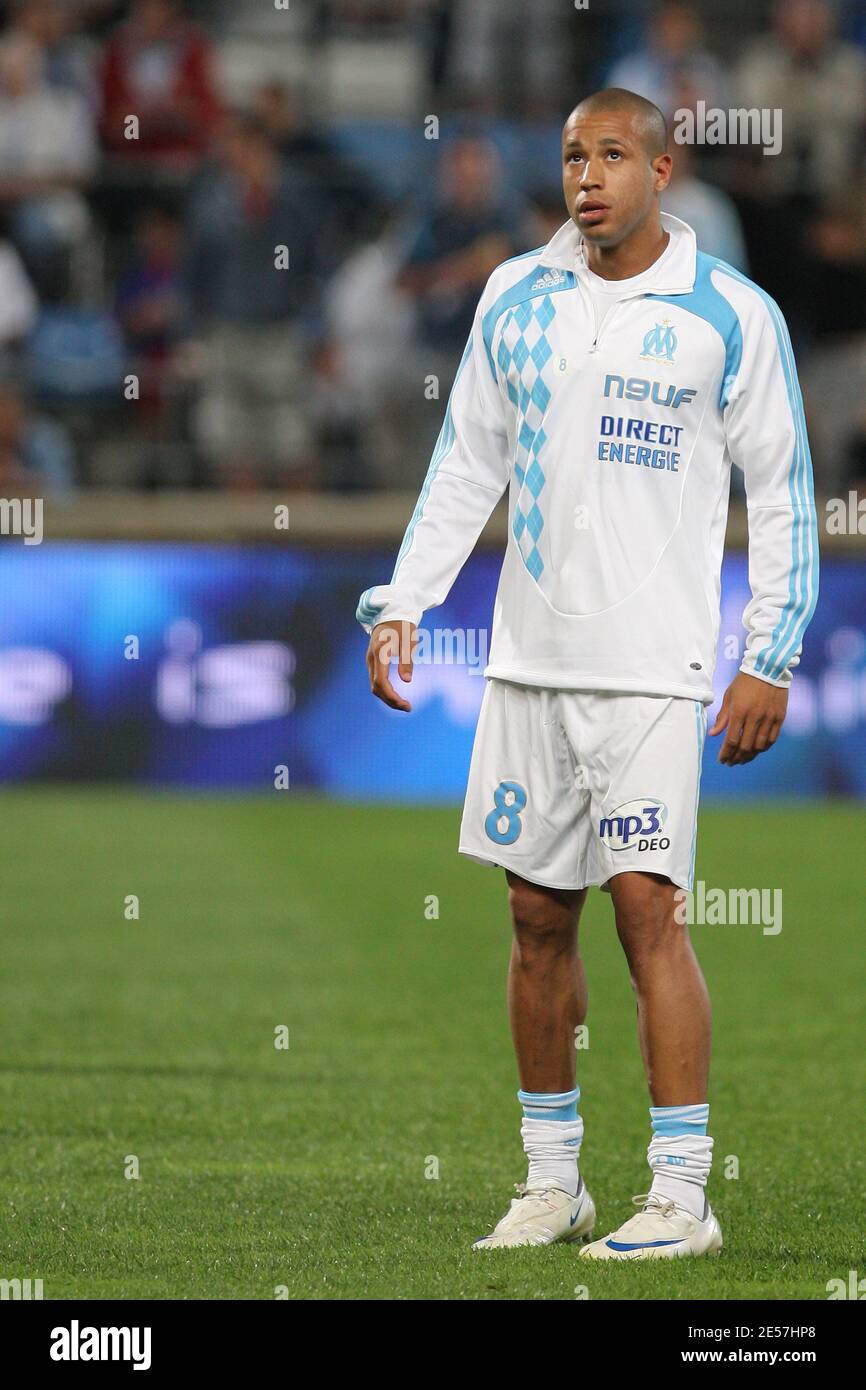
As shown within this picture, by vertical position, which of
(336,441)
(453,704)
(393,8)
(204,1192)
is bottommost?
(204,1192)

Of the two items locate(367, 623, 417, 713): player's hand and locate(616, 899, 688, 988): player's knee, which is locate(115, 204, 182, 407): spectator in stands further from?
locate(616, 899, 688, 988): player's knee

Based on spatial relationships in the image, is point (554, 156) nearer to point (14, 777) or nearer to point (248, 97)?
point (248, 97)

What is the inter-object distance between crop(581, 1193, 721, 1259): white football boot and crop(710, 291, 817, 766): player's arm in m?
0.94

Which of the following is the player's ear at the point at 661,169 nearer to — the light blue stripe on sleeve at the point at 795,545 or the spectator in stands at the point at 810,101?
the light blue stripe on sleeve at the point at 795,545

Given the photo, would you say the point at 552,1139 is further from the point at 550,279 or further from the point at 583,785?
the point at 550,279

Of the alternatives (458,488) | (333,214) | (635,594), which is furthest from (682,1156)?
(333,214)

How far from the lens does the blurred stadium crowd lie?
50.5 ft

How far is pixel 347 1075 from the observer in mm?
6914

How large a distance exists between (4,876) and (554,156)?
808 centimetres

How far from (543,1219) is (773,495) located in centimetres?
161

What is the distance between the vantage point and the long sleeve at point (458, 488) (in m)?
4.97

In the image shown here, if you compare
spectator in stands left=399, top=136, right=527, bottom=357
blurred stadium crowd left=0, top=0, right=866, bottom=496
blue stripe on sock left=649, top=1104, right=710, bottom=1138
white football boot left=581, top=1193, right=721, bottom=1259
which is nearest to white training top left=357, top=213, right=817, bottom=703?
blue stripe on sock left=649, top=1104, right=710, bottom=1138
